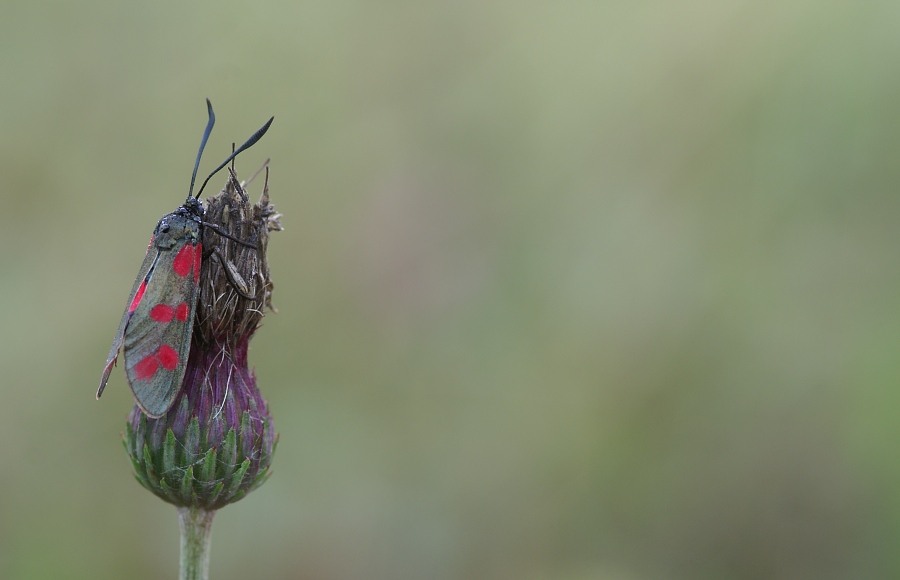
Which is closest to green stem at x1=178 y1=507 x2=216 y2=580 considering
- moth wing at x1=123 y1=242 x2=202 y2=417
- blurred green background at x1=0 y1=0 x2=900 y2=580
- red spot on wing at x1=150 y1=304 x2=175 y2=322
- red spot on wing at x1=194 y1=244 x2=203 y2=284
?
moth wing at x1=123 y1=242 x2=202 y2=417

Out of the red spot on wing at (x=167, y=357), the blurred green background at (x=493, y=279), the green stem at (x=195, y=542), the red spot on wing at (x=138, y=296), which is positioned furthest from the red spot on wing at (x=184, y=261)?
the blurred green background at (x=493, y=279)

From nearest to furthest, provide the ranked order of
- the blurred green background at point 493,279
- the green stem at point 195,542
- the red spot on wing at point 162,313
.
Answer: the green stem at point 195,542 → the red spot on wing at point 162,313 → the blurred green background at point 493,279

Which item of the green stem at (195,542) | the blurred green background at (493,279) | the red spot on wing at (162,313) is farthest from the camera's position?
the blurred green background at (493,279)

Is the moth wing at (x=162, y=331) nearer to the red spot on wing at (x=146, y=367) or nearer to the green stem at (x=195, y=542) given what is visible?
the red spot on wing at (x=146, y=367)

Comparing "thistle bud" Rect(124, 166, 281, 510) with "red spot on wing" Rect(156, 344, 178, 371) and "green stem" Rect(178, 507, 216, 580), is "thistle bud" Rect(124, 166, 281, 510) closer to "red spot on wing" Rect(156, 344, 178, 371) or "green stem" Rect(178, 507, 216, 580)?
"green stem" Rect(178, 507, 216, 580)

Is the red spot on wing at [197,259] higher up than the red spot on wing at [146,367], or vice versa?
the red spot on wing at [197,259]

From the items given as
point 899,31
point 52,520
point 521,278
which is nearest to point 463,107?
point 521,278

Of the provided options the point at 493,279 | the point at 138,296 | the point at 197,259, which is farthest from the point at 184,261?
the point at 493,279
